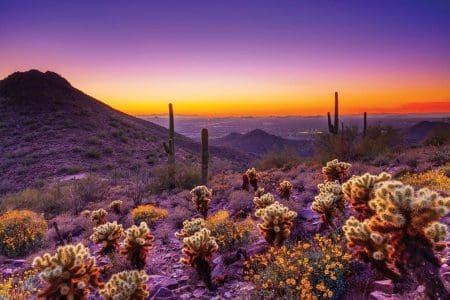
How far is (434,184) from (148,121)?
56.5 m

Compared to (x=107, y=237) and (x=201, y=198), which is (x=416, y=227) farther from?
(x=201, y=198)

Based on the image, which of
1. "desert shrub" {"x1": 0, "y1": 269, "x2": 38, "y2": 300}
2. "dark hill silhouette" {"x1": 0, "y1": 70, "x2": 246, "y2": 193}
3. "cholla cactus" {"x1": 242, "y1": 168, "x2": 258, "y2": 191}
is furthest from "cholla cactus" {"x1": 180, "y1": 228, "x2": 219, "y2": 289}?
"dark hill silhouette" {"x1": 0, "y1": 70, "x2": 246, "y2": 193}

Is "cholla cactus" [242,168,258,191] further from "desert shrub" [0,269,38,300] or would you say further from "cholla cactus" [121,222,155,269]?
"desert shrub" [0,269,38,300]

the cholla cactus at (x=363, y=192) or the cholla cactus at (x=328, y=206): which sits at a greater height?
the cholla cactus at (x=363, y=192)

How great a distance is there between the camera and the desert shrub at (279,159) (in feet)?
77.5

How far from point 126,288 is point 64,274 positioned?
0.75 metres

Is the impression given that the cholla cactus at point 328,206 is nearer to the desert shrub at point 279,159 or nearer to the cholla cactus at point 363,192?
the cholla cactus at point 363,192

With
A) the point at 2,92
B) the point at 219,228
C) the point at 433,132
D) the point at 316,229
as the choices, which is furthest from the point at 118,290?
the point at 2,92

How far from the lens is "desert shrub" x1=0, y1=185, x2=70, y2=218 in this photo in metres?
16.8

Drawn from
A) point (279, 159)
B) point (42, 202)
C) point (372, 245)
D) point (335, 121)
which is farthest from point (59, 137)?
point (372, 245)

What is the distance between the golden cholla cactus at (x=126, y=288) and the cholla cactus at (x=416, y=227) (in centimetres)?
301

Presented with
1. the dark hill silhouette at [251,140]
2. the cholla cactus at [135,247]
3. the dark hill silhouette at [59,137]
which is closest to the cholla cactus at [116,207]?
the cholla cactus at [135,247]

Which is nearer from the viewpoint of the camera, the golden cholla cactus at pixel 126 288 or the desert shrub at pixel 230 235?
the golden cholla cactus at pixel 126 288

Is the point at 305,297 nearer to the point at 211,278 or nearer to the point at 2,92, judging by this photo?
the point at 211,278
